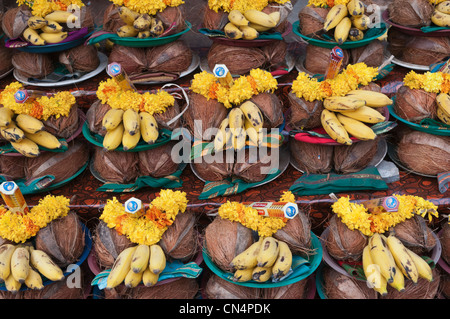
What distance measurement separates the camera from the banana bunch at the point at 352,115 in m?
1.96

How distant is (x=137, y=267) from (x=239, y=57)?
1.39 m

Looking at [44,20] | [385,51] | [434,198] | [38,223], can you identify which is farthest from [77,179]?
[385,51]

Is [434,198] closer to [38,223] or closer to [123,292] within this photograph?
[123,292]

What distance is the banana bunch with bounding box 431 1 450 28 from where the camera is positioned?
8.15ft

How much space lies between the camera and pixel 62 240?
182cm

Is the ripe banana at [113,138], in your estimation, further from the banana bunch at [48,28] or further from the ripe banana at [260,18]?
the ripe banana at [260,18]

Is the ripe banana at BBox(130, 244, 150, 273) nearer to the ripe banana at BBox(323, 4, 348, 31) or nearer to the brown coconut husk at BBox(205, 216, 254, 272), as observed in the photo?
the brown coconut husk at BBox(205, 216, 254, 272)

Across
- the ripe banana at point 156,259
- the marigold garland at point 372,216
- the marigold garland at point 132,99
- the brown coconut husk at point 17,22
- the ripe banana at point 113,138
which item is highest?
the brown coconut husk at point 17,22

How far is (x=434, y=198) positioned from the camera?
2033mm

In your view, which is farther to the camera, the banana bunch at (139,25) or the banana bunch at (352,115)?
the banana bunch at (139,25)

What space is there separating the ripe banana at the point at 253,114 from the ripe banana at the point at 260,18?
2.06 feet

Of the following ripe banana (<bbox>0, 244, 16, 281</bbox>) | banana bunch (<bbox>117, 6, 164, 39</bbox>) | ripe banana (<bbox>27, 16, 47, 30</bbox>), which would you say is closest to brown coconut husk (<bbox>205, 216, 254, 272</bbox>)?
ripe banana (<bbox>0, 244, 16, 281</bbox>)

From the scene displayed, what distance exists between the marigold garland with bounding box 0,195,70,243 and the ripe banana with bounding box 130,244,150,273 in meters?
0.45

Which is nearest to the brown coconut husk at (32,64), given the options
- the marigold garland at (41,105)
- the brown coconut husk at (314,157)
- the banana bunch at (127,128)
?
the marigold garland at (41,105)
